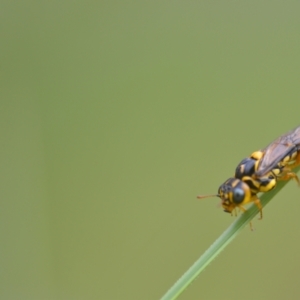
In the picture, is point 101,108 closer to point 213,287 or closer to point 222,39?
point 222,39

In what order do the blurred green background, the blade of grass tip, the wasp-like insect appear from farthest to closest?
1. the blurred green background
2. the wasp-like insect
3. the blade of grass tip

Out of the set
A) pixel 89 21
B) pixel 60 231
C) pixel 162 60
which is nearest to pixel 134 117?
pixel 162 60

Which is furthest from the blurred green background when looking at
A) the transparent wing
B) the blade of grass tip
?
the blade of grass tip

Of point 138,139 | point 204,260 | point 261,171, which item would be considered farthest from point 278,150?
point 138,139

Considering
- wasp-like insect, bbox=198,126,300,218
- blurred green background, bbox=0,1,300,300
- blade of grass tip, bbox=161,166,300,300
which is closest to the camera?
blade of grass tip, bbox=161,166,300,300

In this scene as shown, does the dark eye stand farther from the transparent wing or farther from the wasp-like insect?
the transparent wing

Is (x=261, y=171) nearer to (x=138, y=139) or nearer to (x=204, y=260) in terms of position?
(x=204, y=260)

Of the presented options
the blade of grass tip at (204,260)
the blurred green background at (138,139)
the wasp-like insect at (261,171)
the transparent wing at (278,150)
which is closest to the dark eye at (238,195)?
the wasp-like insect at (261,171)
